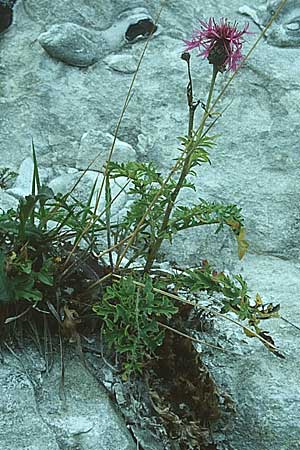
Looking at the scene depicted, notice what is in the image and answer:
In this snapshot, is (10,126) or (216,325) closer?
(216,325)

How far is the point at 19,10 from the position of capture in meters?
2.60

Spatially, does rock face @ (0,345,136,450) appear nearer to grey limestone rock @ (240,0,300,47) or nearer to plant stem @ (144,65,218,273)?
plant stem @ (144,65,218,273)

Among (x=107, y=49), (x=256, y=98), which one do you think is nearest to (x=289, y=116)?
(x=256, y=98)

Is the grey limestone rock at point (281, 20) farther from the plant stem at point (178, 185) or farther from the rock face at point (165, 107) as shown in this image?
the plant stem at point (178, 185)

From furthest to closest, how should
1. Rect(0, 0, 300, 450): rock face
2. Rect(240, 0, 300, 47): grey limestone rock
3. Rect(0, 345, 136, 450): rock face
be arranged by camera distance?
Rect(240, 0, 300, 47): grey limestone rock → Rect(0, 0, 300, 450): rock face → Rect(0, 345, 136, 450): rock face

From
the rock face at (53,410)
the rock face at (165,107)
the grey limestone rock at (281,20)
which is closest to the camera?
the rock face at (53,410)

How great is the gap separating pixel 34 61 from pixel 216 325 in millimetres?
1112

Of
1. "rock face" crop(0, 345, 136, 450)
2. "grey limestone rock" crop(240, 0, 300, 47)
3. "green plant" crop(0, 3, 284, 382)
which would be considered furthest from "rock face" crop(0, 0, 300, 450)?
"rock face" crop(0, 345, 136, 450)

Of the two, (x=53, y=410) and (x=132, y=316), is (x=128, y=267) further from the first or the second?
(x=53, y=410)

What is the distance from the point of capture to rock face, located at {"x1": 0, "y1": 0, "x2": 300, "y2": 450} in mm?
2027

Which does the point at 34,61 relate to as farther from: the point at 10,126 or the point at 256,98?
the point at 256,98

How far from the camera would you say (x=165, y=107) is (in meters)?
2.37

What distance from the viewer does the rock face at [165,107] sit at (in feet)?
6.65

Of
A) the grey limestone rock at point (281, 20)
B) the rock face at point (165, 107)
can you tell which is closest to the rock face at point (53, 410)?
the rock face at point (165, 107)
